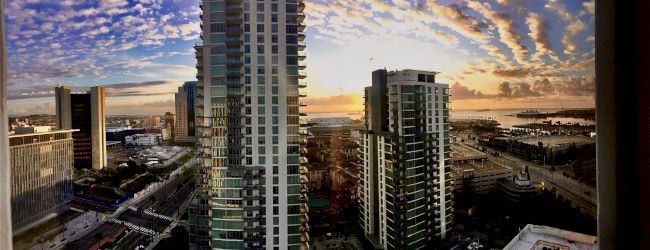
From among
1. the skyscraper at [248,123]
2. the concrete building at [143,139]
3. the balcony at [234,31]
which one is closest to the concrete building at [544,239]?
the skyscraper at [248,123]

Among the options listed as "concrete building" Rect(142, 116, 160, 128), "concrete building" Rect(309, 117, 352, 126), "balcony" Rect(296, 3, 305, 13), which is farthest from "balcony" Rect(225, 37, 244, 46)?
"concrete building" Rect(142, 116, 160, 128)

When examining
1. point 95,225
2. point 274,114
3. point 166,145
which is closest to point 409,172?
point 274,114

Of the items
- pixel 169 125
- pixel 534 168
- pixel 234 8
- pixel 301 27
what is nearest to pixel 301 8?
pixel 301 27

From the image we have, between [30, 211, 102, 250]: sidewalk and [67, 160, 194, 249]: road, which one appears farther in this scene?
[67, 160, 194, 249]: road

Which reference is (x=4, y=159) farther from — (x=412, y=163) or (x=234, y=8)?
(x=412, y=163)

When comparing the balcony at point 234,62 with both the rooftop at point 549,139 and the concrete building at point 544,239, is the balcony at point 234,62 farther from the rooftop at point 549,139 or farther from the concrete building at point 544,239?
the concrete building at point 544,239

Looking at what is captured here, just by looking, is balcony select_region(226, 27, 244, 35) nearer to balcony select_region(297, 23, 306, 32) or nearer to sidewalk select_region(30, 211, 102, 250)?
balcony select_region(297, 23, 306, 32)

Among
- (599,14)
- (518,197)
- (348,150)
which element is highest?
(599,14)

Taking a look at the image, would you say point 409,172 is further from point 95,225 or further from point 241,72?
point 95,225
